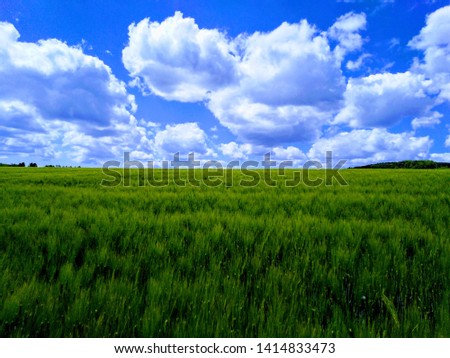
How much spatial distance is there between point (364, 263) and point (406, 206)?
3634 mm

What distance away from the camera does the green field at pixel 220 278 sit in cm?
170

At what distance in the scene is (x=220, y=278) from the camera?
2229 millimetres

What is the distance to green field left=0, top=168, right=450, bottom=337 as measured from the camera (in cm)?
170

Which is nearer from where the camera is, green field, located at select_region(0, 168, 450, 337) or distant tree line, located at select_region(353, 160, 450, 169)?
green field, located at select_region(0, 168, 450, 337)

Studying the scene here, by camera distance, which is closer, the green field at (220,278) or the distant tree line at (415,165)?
the green field at (220,278)

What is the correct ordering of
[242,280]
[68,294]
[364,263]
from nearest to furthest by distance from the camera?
[68,294], [242,280], [364,263]

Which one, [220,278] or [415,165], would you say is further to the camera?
[415,165]

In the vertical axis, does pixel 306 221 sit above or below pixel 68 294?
above

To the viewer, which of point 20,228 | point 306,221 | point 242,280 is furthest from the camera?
point 306,221

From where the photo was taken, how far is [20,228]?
348 cm
